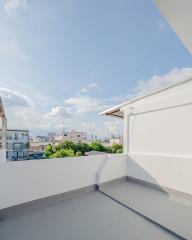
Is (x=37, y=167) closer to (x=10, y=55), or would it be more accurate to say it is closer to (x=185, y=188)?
(x=185, y=188)

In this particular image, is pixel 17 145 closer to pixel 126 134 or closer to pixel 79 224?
pixel 126 134

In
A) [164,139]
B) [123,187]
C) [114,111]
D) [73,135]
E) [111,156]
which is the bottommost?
[73,135]

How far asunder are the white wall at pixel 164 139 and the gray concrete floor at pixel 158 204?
14.5 inches

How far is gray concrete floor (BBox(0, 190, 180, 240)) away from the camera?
2.21 m

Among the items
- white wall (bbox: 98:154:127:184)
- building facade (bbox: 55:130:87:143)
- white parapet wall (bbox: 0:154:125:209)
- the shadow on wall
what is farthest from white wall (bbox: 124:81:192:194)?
building facade (bbox: 55:130:87:143)

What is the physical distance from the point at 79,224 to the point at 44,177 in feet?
3.90

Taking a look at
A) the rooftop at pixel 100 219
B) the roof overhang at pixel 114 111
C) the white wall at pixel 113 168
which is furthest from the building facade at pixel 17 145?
the rooftop at pixel 100 219

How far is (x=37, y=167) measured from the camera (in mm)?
3148

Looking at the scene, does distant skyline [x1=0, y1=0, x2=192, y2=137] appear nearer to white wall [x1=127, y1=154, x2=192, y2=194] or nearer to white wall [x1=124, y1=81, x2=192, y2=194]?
white wall [x1=124, y1=81, x2=192, y2=194]

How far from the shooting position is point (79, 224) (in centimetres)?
249

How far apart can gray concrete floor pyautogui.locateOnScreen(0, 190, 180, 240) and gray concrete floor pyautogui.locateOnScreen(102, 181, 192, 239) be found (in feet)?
0.80

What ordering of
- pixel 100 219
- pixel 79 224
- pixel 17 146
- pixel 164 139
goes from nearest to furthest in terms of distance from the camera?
pixel 79 224 → pixel 100 219 → pixel 164 139 → pixel 17 146

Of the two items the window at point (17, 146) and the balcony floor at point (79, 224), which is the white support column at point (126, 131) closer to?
the balcony floor at point (79, 224)

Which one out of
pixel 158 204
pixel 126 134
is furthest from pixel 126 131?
pixel 158 204
